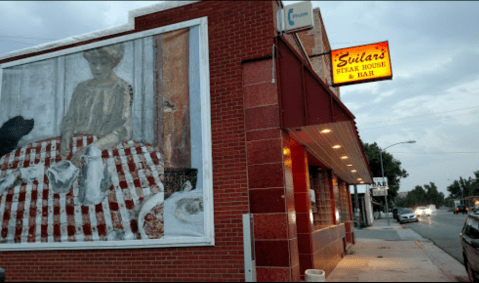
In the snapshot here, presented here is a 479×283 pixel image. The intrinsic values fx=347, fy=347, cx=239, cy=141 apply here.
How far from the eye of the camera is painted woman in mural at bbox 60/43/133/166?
26.7ft

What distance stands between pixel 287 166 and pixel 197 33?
12.1 ft

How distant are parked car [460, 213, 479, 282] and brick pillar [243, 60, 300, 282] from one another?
3492 mm

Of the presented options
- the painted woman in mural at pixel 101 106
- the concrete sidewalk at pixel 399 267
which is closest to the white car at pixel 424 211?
the concrete sidewalk at pixel 399 267

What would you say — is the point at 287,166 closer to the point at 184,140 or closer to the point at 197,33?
the point at 184,140

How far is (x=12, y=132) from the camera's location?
29.6 feet

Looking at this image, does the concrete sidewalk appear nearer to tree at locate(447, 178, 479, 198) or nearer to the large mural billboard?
the large mural billboard

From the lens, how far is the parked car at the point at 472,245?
22.4ft

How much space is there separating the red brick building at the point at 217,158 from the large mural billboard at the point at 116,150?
0.14 feet

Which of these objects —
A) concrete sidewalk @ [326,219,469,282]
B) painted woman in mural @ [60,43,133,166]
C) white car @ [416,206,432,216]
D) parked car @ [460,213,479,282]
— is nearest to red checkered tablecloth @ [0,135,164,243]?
painted woman in mural @ [60,43,133,166]

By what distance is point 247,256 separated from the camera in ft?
20.9

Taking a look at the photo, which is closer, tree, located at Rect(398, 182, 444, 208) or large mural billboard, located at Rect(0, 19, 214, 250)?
large mural billboard, located at Rect(0, 19, 214, 250)

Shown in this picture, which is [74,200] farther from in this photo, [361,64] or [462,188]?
[462,188]

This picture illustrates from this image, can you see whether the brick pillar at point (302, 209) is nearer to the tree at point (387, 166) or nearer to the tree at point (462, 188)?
the tree at point (387, 166)

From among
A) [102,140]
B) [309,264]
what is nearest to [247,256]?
[309,264]
